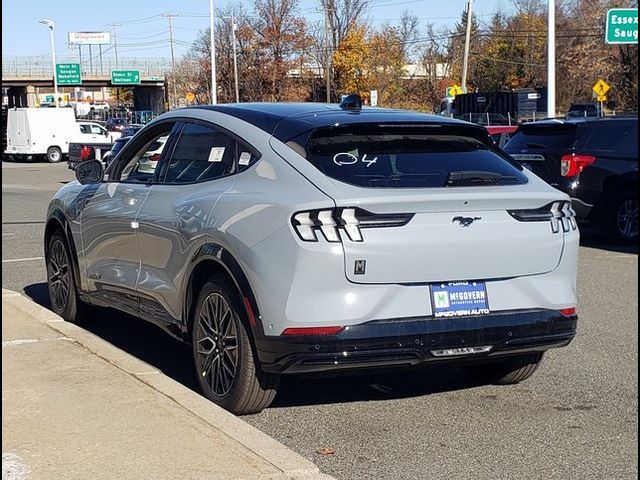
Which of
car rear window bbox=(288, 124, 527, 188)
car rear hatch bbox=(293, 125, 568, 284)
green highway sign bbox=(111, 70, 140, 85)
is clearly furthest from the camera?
green highway sign bbox=(111, 70, 140, 85)

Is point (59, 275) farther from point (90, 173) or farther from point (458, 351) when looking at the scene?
point (458, 351)

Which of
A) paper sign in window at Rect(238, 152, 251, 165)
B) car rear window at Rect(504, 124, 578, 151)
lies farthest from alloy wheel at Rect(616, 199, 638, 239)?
paper sign in window at Rect(238, 152, 251, 165)

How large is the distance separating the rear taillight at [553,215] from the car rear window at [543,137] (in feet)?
28.8

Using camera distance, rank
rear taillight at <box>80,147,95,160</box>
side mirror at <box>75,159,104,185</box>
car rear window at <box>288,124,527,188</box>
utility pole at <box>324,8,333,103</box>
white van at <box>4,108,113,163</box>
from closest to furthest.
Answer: car rear window at <box>288,124,527,188</box>, side mirror at <box>75,159,104,185</box>, rear taillight at <box>80,147,95,160</box>, white van at <box>4,108,113,163</box>, utility pole at <box>324,8,333,103</box>

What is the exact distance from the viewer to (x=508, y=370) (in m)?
6.25

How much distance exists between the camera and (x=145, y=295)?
21.5 feet

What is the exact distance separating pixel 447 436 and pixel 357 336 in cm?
81

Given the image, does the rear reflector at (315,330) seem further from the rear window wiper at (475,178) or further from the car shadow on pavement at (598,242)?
the car shadow on pavement at (598,242)

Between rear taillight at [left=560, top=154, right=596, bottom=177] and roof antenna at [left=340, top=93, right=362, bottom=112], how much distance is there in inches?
324

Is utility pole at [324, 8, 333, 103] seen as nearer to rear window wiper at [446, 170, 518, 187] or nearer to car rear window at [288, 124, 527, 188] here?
car rear window at [288, 124, 527, 188]

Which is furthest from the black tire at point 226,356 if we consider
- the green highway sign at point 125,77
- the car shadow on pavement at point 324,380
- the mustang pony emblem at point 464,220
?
the green highway sign at point 125,77

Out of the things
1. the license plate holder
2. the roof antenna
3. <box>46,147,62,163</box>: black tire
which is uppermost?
the roof antenna

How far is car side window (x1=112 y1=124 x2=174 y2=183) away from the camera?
6969 millimetres

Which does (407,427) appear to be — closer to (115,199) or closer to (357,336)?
(357,336)
